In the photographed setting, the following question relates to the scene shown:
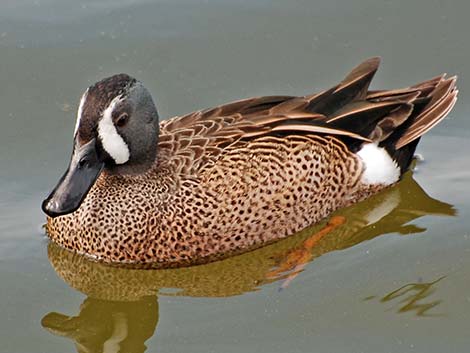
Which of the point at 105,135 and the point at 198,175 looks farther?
the point at 198,175

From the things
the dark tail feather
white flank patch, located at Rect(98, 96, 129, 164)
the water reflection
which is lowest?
the water reflection

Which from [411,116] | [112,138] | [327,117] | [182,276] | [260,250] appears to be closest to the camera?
[112,138]

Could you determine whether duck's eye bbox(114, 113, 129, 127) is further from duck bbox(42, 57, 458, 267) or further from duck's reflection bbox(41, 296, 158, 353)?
duck's reflection bbox(41, 296, 158, 353)

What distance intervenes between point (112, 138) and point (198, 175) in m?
0.66

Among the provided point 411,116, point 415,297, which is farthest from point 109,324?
point 411,116

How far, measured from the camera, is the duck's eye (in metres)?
→ 7.84

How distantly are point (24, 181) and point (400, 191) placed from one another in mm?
2794

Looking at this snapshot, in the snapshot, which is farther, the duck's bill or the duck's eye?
the duck's eye

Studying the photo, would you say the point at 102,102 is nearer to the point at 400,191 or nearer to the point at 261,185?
the point at 261,185

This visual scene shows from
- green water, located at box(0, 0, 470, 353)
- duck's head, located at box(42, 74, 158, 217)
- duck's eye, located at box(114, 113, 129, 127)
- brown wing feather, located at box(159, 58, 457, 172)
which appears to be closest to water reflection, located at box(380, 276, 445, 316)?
green water, located at box(0, 0, 470, 353)

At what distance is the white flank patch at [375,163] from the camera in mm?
8805

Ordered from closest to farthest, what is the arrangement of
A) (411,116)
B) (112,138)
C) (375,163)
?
(112,138), (375,163), (411,116)

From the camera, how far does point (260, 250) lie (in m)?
8.31

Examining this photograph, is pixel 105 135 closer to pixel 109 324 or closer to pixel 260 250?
pixel 109 324
